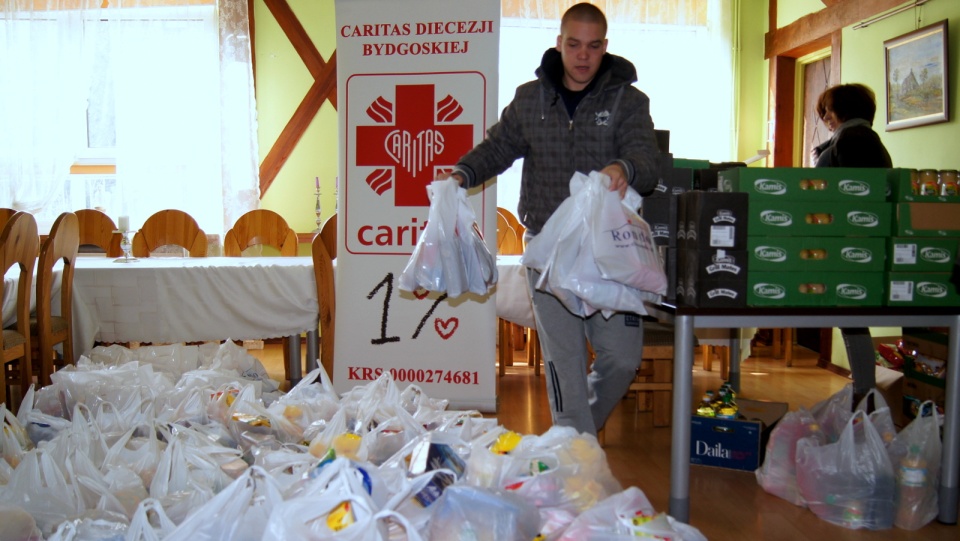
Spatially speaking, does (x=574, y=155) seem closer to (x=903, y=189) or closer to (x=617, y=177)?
(x=617, y=177)

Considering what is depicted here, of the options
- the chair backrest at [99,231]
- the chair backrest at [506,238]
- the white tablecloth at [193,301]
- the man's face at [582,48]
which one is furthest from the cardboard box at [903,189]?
the chair backrest at [99,231]

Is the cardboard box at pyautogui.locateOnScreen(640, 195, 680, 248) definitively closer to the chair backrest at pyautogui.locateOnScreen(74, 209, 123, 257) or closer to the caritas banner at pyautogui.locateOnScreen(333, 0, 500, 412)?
the caritas banner at pyautogui.locateOnScreen(333, 0, 500, 412)

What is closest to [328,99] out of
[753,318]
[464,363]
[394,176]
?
[394,176]

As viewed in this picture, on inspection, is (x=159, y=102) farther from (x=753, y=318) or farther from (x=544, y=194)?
(x=753, y=318)

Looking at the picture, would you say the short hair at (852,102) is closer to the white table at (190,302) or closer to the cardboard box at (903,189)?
the cardboard box at (903,189)

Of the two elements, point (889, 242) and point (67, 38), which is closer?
point (889, 242)

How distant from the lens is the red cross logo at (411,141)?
3.38 meters

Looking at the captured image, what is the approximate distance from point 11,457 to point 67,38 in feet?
14.6

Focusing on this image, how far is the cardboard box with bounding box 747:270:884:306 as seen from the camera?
220 cm

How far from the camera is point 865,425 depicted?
7.35ft

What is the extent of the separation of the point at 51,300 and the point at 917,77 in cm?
416

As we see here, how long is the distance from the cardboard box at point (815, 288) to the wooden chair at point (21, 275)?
8.29 ft

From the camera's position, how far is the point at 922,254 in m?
2.27

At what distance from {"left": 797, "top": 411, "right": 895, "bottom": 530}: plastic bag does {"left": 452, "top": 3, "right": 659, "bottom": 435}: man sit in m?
0.60
